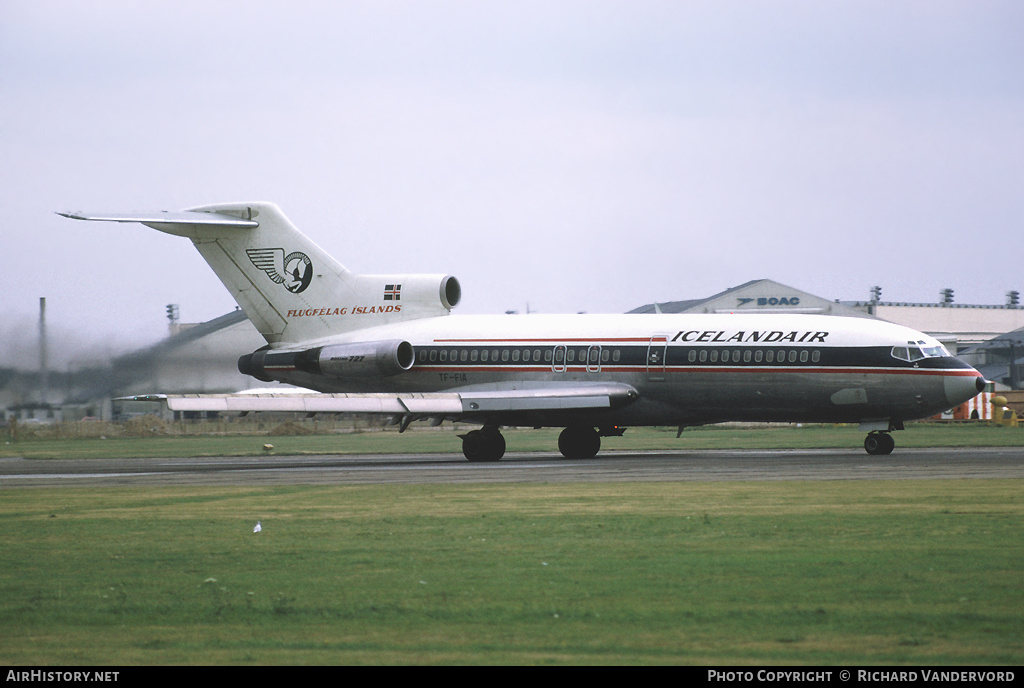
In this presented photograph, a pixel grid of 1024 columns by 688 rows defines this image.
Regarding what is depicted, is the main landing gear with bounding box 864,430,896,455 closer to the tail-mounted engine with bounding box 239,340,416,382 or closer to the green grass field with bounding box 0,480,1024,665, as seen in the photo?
the green grass field with bounding box 0,480,1024,665

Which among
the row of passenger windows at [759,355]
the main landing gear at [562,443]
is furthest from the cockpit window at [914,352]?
the main landing gear at [562,443]

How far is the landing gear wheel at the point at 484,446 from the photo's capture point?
36062 millimetres

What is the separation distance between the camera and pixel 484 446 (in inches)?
1421

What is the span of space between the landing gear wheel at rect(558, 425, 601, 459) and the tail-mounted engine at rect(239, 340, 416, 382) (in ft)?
17.9

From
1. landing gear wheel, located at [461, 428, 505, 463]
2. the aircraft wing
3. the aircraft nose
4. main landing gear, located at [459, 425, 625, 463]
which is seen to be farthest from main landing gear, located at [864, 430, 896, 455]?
landing gear wheel, located at [461, 428, 505, 463]

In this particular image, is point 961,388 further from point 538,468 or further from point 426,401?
point 426,401

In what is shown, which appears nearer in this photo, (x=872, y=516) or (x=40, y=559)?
(x=40, y=559)

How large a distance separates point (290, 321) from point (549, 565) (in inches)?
1148

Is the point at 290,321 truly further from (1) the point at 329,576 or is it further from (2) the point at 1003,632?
(2) the point at 1003,632

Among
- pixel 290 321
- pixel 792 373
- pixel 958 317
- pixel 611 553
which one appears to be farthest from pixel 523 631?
pixel 958 317

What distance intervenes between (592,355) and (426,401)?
16.8ft

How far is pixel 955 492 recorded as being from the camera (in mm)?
20375

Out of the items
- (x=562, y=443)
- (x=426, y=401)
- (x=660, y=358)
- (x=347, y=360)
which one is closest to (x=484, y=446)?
(x=426, y=401)

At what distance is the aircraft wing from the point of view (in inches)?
1344
